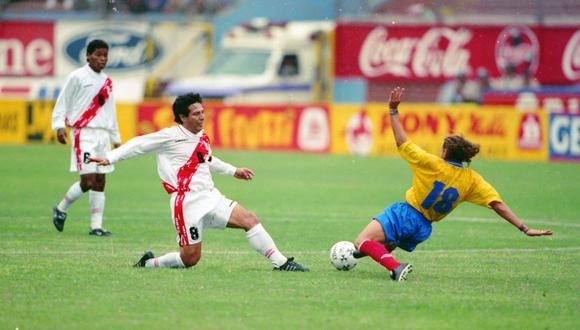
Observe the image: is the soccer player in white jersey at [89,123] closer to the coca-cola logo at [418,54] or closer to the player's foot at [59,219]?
the player's foot at [59,219]

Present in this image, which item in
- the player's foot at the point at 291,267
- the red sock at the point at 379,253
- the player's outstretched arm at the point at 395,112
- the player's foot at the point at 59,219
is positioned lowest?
the player's foot at the point at 59,219

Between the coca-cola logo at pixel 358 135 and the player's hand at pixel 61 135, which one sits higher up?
the player's hand at pixel 61 135

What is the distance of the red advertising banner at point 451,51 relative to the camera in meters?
36.0

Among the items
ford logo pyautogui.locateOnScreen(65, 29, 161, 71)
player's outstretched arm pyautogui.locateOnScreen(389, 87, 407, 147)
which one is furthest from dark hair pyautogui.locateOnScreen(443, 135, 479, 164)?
ford logo pyautogui.locateOnScreen(65, 29, 161, 71)

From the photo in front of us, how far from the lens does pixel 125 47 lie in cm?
4131

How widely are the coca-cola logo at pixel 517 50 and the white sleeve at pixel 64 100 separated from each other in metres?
23.9

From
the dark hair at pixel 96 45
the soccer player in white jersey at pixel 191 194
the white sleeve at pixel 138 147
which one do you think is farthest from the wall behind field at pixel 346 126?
the white sleeve at pixel 138 147

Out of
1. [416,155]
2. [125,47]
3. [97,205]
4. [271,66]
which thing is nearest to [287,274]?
[416,155]

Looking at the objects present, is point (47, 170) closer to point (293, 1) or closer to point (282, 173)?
point (282, 173)

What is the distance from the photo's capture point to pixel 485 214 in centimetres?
1783

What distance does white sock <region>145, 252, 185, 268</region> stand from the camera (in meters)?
10.5

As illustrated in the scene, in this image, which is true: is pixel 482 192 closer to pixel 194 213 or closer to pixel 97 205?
pixel 194 213

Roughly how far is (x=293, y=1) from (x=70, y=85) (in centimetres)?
2790

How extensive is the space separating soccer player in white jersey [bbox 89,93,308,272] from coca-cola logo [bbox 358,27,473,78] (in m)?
26.9
